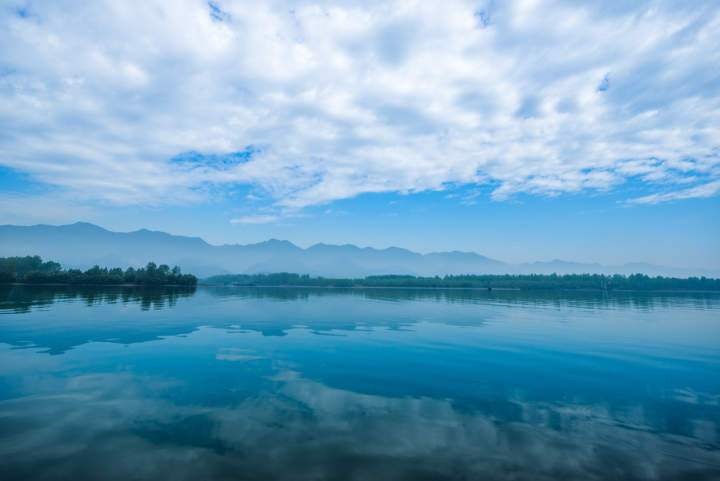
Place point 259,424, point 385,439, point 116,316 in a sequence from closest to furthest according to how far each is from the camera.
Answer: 1. point 385,439
2. point 259,424
3. point 116,316

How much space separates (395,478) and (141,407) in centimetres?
1119

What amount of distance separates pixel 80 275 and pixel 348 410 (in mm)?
183428

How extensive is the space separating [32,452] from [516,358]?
26661 mm

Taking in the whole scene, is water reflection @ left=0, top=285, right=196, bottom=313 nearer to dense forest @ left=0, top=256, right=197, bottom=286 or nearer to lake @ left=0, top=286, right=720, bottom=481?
lake @ left=0, top=286, right=720, bottom=481

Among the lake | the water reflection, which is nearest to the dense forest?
the water reflection

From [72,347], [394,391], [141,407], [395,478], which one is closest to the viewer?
[395,478]

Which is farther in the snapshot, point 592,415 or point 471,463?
point 592,415

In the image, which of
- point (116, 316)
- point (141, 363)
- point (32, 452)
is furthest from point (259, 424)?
point (116, 316)

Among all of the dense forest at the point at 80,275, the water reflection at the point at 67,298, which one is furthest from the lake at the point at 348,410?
the dense forest at the point at 80,275

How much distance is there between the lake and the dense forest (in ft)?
477

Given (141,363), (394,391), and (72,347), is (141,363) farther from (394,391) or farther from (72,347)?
(394,391)

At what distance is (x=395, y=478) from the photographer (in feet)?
28.6

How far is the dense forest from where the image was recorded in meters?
131

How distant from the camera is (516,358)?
24219mm
